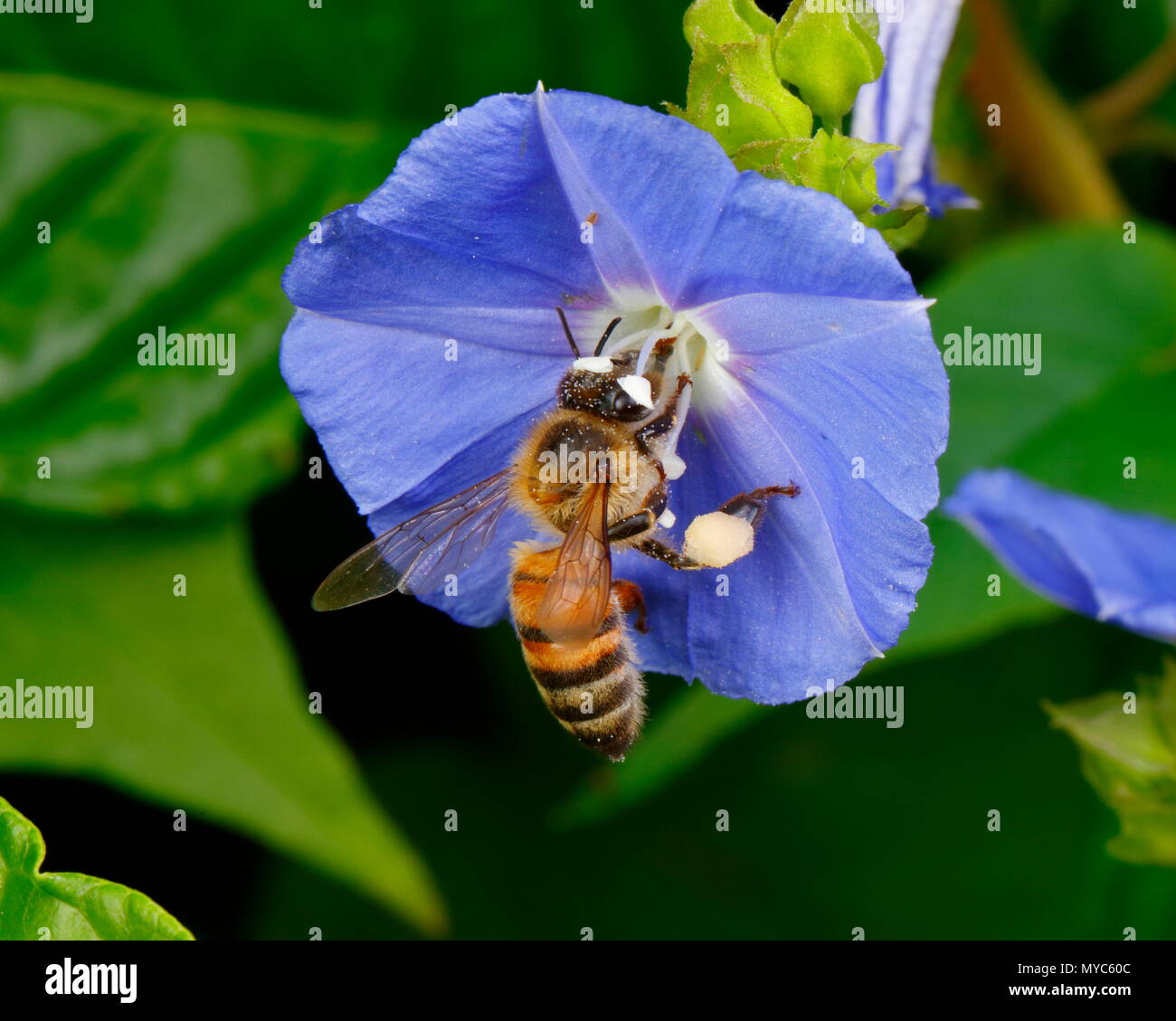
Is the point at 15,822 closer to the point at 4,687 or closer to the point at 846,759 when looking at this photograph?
the point at 4,687

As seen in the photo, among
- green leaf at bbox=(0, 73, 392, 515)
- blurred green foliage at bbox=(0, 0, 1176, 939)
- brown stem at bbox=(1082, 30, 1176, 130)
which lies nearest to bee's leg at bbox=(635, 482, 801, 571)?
blurred green foliage at bbox=(0, 0, 1176, 939)

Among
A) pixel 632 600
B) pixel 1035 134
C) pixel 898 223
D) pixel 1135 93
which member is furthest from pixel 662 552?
pixel 1135 93

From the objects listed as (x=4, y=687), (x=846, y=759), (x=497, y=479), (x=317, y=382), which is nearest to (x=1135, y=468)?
(x=846, y=759)

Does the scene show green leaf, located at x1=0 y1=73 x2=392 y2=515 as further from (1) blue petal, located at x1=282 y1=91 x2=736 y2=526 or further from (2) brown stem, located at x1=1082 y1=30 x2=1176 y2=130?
(2) brown stem, located at x1=1082 y1=30 x2=1176 y2=130

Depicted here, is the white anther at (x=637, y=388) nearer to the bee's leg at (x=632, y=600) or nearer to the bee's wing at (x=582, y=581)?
→ the bee's wing at (x=582, y=581)

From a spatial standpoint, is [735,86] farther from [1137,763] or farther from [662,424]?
[1137,763]
